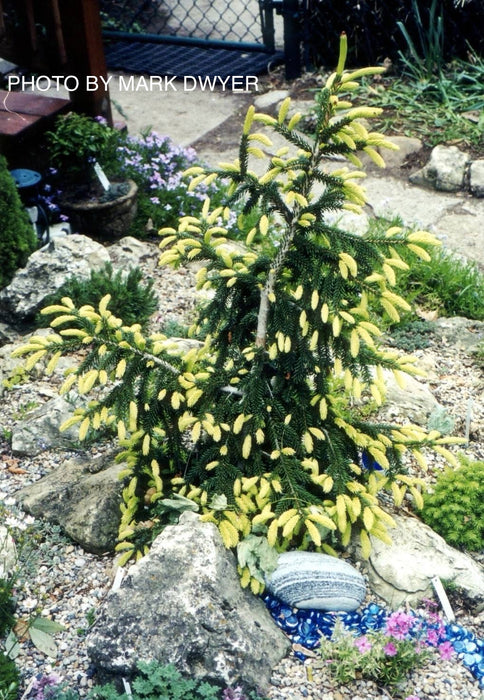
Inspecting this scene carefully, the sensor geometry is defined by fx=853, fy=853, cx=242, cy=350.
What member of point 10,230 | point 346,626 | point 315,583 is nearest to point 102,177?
point 10,230

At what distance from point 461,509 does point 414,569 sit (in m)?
0.33

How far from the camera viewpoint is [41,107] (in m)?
5.97

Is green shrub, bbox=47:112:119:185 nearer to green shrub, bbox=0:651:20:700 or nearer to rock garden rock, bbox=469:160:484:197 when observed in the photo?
rock garden rock, bbox=469:160:484:197

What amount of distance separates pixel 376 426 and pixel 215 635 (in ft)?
3.28

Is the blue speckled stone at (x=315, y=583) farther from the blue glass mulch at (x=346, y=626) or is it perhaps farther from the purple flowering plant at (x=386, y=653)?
the purple flowering plant at (x=386, y=653)

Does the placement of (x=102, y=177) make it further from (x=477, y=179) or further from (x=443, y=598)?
(x=443, y=598)

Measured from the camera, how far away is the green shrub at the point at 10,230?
4922 millimetres

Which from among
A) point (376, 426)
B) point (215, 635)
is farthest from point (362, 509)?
point (215, 635)

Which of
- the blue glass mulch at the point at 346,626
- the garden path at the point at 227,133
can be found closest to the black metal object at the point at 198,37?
the garden path at the point at 227,133

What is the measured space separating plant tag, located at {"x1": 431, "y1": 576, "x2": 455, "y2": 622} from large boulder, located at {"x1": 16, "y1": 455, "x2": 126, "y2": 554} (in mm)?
1281

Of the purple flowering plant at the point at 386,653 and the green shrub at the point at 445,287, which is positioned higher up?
the green shrub at the point at 445,287

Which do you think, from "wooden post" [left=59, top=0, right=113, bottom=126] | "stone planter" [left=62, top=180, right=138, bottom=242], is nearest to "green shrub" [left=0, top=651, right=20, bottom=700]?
"stone planter" [left=62, top=180, right=138, bottom=242]

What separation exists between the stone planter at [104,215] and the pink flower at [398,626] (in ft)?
11.6

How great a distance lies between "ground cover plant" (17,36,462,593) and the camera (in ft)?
9.50
